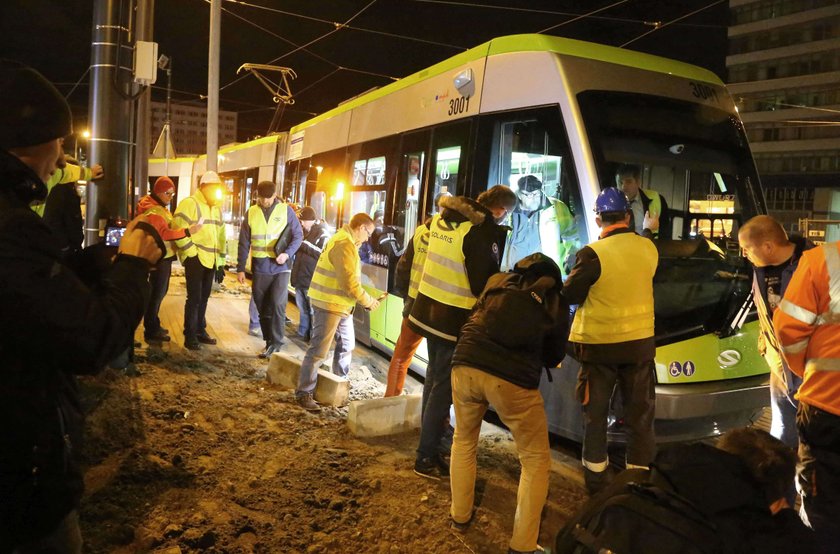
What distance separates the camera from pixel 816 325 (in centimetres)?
285

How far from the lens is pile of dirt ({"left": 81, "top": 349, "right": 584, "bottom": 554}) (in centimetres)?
345

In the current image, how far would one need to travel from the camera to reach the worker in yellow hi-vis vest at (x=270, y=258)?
7.31m

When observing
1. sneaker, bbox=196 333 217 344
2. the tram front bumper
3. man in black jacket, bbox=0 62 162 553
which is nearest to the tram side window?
the tram front bumper

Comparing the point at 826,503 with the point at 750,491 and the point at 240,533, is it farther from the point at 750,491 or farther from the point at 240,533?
the point at 240,533

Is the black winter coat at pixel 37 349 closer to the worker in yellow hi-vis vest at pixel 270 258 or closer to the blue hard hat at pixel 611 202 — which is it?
the blue hard hat at pixel 611 202

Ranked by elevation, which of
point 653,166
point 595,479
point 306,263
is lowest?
point 595,479

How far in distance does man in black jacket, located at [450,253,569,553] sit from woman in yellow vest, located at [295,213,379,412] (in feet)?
7.81

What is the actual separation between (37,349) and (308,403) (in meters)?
4.05

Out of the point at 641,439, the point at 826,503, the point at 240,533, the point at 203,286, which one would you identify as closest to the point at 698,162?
the point at 641,439

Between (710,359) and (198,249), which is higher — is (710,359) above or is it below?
below

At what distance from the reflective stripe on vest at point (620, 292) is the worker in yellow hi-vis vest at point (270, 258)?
4184 millimetres

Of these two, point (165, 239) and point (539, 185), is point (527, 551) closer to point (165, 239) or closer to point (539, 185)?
point (539, 185)

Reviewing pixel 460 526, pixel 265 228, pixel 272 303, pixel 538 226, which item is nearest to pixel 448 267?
pixel 538 226

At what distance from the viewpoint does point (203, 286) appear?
749cm
